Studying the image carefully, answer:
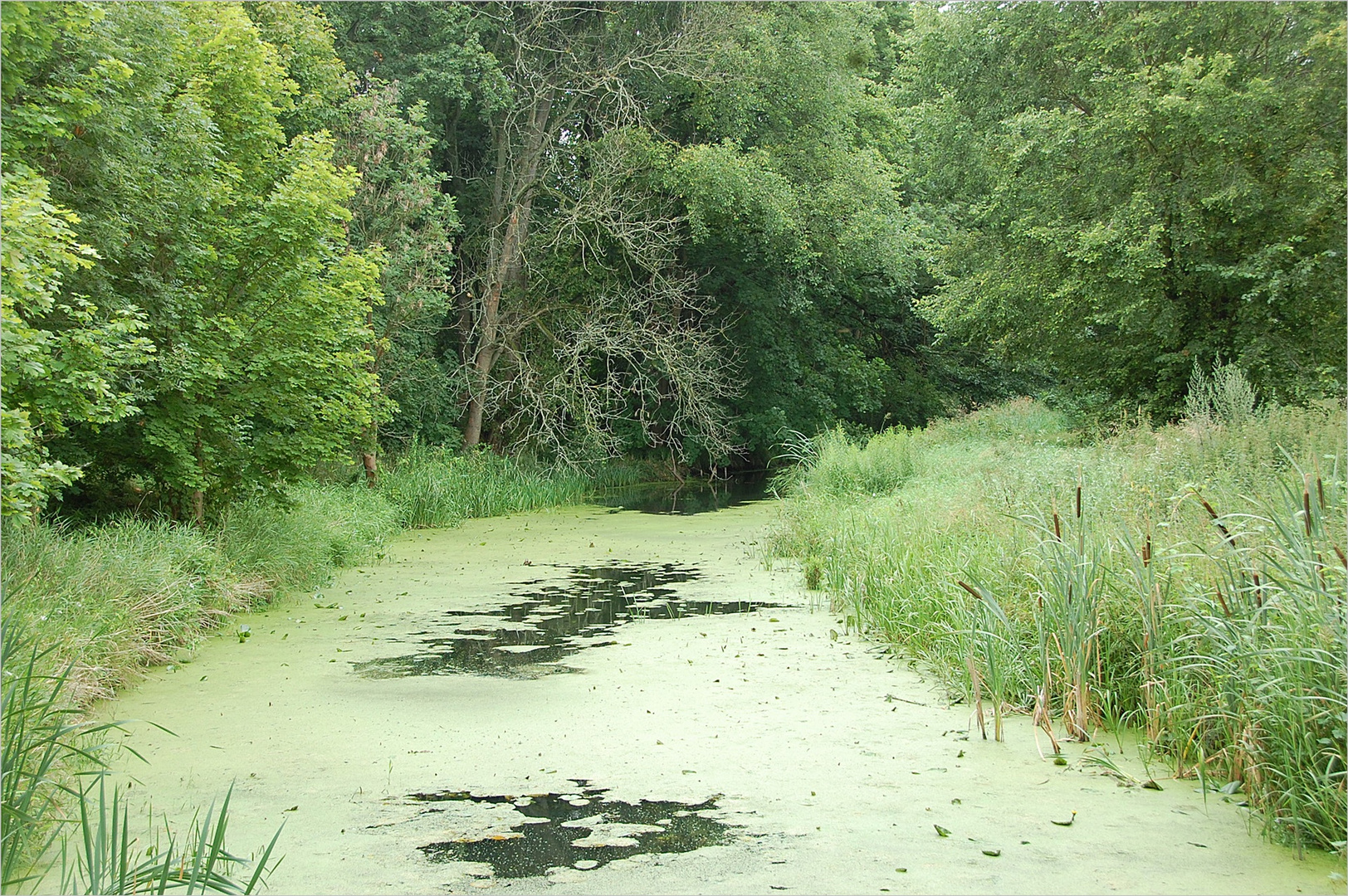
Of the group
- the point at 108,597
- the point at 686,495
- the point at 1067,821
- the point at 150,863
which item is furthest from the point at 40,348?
the point at 686,495

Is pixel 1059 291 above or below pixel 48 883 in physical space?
above

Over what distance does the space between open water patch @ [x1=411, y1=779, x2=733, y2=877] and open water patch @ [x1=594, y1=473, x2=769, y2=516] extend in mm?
10512

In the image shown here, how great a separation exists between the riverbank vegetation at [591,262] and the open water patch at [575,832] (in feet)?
5.56

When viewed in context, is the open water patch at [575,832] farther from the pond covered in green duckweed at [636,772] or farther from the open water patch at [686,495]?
the open water patch at [686,495]

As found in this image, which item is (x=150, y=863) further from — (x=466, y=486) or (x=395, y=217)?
(x=395, y=217)

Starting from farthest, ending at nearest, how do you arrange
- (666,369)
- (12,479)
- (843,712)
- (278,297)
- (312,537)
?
(666,369)
(312,537)
(278,297)
(843,712)
(12,479)

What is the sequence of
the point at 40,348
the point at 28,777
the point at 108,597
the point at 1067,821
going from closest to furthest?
the point at 28,777 < the point at 1067,821 < the point at 40,348 < the point at 108,597

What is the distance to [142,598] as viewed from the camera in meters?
6.17

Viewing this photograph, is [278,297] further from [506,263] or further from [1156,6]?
[1156,6]

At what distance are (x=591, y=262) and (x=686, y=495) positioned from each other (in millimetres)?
4277

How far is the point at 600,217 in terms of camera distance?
16781 mm

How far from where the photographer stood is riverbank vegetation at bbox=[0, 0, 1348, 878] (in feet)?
20.2

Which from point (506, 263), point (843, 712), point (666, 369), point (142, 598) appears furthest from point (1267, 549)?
point (506, 263)

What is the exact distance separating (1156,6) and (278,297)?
445 inches
